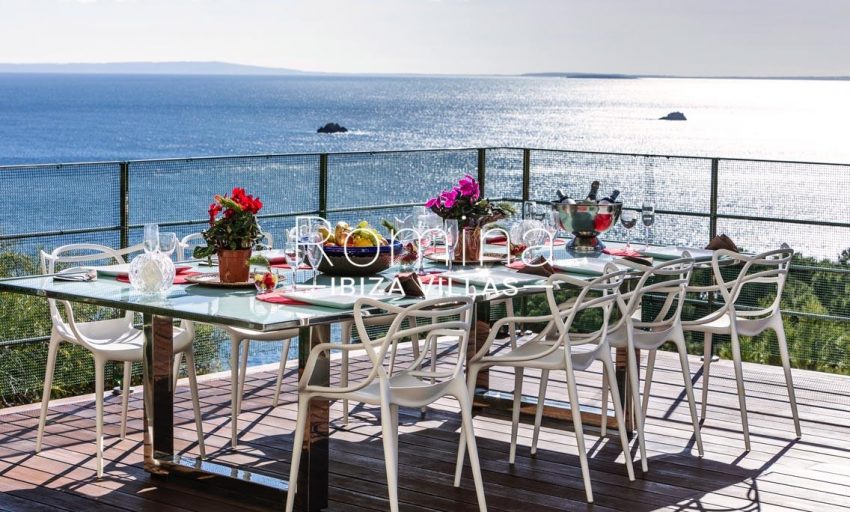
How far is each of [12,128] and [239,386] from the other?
62.0 meters

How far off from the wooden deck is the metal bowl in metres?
0.75

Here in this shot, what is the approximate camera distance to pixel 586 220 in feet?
17.2

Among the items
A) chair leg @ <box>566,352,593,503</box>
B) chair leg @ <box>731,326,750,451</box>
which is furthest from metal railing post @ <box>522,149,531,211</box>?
chair leg @ <box>566,352,593,503</box>

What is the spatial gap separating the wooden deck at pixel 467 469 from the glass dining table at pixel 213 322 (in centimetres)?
10

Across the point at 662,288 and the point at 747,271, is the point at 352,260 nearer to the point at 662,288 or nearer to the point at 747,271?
the point at 662,288

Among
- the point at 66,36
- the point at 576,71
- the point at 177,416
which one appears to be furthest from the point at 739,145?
the point at 177,416

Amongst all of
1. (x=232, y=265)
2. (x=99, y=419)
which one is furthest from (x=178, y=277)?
(x=99, y=419)

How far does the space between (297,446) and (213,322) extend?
1.62ft

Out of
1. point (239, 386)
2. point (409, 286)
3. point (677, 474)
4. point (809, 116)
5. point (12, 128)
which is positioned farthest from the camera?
point (12, 128)

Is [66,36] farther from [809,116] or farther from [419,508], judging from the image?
[419,508]

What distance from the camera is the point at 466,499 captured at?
4254mm

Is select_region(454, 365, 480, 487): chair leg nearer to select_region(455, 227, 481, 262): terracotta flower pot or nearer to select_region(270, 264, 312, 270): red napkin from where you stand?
select_region(455, 227, 481, 262): terracotta flower pot

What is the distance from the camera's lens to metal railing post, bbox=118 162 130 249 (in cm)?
576

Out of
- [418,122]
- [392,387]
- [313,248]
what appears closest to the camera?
[392,387]
